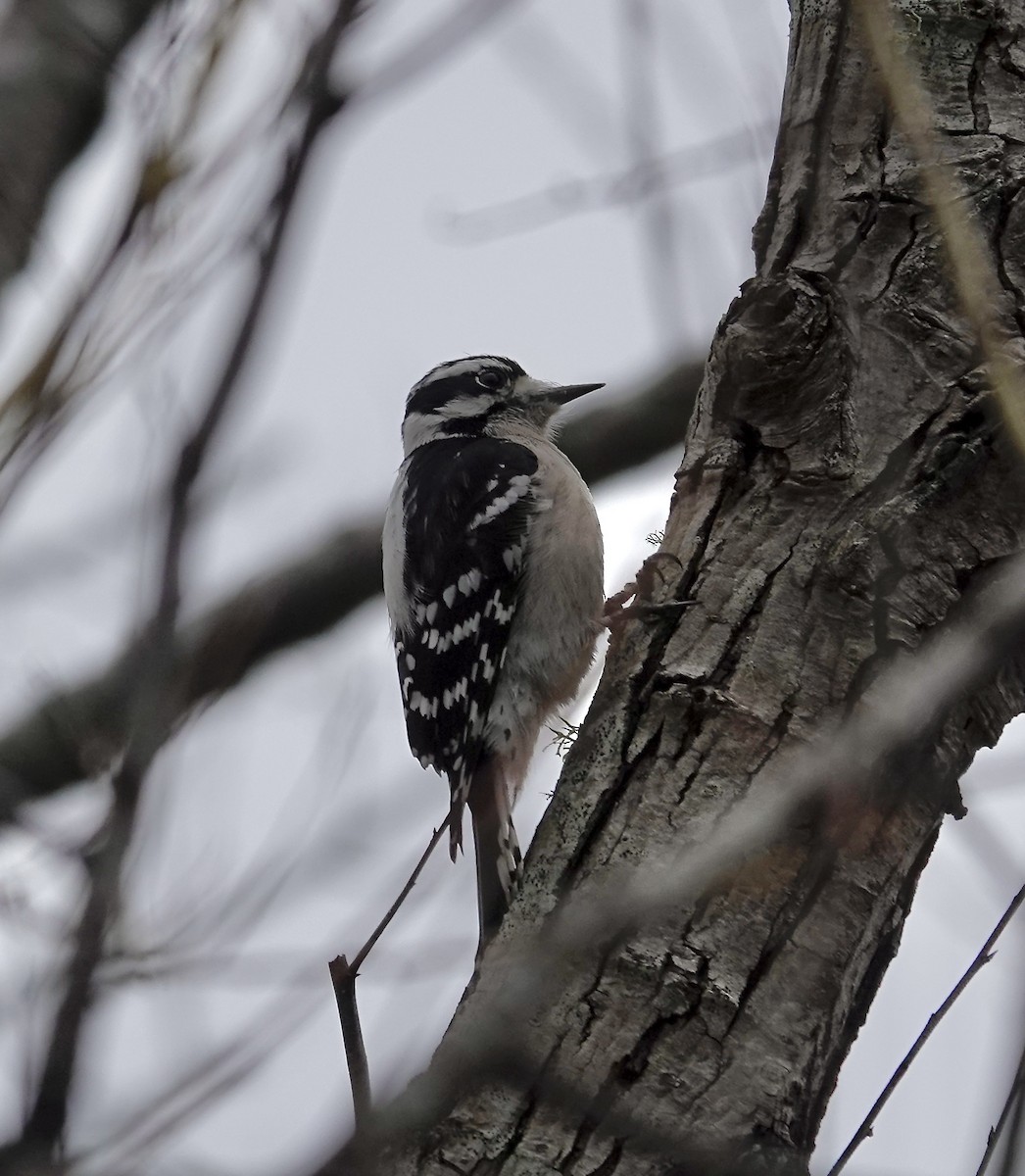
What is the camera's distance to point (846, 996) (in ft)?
8.41

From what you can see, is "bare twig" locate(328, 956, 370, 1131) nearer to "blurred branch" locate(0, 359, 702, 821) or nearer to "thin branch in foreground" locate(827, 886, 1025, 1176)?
"thin branch in foreground" locate(827, 886, 1025, 1176)

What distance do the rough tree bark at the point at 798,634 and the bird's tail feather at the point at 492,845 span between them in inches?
36.4

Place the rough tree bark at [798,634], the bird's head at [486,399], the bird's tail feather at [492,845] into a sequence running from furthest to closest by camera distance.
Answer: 1. the bird's head at [486,399]
2. the bird's tail feather at [492,845]
3. the rough tree bark at [798,634]

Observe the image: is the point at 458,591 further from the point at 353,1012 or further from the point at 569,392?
the point at 353,1012

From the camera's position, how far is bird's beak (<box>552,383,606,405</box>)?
569 cm

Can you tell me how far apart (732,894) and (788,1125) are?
0.39 m

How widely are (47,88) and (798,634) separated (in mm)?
2397

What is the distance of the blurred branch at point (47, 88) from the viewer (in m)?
2.47

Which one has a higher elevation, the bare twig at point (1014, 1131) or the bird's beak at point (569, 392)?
the bird's beak at point (569, 392)

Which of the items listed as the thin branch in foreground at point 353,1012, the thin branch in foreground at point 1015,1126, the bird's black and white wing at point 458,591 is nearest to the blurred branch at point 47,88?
the thin branch in foreground at point 353,1012

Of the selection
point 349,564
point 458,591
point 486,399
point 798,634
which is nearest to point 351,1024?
point 798,634

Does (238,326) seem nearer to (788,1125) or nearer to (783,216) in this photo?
(788,1125)

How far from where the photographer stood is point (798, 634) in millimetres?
2811

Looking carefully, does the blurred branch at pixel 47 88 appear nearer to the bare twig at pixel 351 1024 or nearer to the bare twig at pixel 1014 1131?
the bare twig at pixel 351 1024
